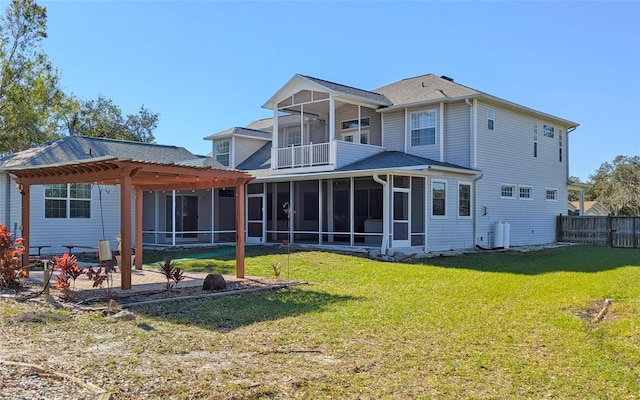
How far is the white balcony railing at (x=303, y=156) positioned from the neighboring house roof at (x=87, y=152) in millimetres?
3286

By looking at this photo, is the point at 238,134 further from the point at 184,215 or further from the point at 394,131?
the point at 394,131

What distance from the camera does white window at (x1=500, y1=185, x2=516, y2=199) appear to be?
20.8m

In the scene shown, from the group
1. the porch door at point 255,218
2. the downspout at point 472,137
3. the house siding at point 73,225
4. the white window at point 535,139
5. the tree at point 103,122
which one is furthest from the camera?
the tree at point 103,122

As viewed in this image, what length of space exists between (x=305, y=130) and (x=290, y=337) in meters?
17.6

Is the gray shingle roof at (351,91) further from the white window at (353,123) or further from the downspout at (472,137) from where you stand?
the downspout at (472,137)

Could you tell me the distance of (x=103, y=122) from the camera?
131 feet

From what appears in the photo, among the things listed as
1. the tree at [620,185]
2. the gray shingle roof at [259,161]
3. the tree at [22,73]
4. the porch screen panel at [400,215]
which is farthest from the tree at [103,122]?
the tree at [620,185]

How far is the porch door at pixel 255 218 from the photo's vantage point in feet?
Answer: 71.2

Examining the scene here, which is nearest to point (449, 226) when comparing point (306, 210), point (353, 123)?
point (306, 210)

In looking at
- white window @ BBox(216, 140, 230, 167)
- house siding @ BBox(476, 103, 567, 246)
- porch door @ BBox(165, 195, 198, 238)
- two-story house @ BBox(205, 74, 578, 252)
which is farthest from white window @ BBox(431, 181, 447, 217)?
white window @ BBox(216, 140, 230, 167)

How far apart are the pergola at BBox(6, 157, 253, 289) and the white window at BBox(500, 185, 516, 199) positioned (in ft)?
41.1

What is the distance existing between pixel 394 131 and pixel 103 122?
27275 mm

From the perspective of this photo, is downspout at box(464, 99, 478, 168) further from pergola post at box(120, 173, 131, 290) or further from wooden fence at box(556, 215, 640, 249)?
pergola post at box(120, 173, 131, 290)

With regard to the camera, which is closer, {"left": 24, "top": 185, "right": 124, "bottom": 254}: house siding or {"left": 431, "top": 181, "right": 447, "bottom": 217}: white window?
{"left": 431, "top": 181, "right": 447, "bottom": 217}: white window
